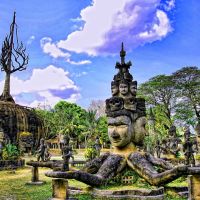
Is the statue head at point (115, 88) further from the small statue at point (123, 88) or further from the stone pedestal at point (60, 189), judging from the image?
the stone pedestal at point (60, 189)

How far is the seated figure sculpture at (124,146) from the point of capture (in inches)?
372

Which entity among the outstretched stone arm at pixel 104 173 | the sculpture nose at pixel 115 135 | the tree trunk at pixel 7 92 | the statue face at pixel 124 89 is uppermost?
the tree trunk at pixel 7 92

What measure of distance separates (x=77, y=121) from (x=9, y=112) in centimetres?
2430

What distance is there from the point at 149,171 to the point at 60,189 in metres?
2.54

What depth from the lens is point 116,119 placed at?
1012cm

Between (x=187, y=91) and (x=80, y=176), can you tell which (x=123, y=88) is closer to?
(x=80, y=176)

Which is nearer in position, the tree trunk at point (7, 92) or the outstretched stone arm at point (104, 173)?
the outstretched stone arm at point (104, 173)

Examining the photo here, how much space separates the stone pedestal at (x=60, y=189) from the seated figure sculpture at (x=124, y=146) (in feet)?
3.24

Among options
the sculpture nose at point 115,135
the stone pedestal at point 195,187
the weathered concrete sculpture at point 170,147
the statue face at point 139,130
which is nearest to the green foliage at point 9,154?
the weathered concrete sculpture at point 170,147

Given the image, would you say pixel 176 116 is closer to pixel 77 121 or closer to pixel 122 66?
pixel 77 121

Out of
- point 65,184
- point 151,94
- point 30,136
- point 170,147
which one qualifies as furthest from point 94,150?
point 151,94

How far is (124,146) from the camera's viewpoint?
10.2 meters

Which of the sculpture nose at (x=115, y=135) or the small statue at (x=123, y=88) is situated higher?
the small statue at (x=123, y=88)

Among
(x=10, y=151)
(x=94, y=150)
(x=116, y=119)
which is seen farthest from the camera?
(x=94, y=150)
